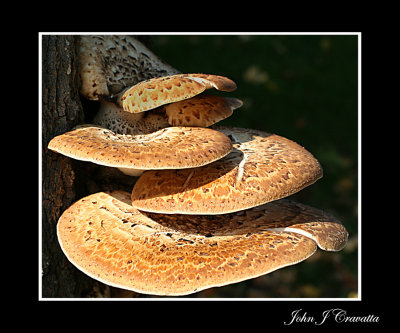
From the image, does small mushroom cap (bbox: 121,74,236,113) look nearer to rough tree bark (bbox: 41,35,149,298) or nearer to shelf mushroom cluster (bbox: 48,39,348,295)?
shelf mushroom cluster (bbox: 48,39,348,295)

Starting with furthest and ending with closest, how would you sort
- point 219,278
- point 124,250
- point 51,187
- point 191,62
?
1. point 191,62
2. point 51,187
3. point 124,250
4. point 219,278

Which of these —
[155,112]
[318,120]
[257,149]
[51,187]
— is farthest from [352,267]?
[51,187]

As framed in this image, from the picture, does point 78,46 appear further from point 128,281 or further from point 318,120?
point 318,120

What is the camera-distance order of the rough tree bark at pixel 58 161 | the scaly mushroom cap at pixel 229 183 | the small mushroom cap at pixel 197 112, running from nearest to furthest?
1. the scaly mushroom cap at pixel 229 183
2. the rough tree bark at pixel 58 161
3. the small mushroom cap at pixel 197 112

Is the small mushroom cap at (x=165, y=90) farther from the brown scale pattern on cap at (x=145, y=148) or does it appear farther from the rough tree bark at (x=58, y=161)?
the rough tree bark at (x=58, y=161)

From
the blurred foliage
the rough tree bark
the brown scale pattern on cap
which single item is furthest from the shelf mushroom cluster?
the blurred foliage

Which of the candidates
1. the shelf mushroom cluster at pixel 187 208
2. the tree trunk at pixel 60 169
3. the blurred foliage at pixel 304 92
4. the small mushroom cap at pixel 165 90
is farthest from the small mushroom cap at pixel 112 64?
the blurred foliage at pixel 304 92
